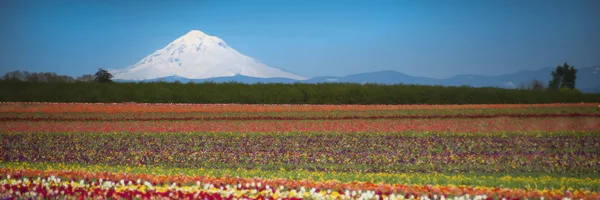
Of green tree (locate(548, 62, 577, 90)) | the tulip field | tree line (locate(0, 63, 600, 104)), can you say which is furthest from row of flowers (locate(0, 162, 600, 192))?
green tree (locate(548, 62, 577, 90))

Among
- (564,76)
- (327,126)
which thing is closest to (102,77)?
(327,126)

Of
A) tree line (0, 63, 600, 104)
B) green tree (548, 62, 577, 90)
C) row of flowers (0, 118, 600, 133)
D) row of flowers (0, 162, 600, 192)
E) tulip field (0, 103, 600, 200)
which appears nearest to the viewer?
tulip field (0, 103, 600, 200)

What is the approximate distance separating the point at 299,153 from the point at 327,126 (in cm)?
663

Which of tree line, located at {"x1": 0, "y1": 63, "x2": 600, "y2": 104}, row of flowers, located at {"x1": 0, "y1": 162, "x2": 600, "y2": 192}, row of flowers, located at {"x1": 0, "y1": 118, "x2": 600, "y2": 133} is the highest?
tree line, located at {"x1": 0, "y1": 63, "x2": 600, "y2": 104}

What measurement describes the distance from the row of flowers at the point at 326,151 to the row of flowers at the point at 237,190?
185 inches

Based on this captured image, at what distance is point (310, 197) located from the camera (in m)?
9.40

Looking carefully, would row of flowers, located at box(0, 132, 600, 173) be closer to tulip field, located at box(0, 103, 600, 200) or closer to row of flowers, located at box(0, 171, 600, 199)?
tulip field, located at box(0, 103, 600, 200)

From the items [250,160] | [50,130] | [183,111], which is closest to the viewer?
[250,160]

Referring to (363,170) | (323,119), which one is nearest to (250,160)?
(363,170)

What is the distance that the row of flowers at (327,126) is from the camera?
72.4 ft

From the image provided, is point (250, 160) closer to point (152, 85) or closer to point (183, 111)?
point (183, 111)

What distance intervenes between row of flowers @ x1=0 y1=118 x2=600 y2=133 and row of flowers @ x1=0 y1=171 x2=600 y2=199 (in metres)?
10.6

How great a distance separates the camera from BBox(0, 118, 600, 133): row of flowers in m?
22.1

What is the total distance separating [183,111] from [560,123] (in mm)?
18196
